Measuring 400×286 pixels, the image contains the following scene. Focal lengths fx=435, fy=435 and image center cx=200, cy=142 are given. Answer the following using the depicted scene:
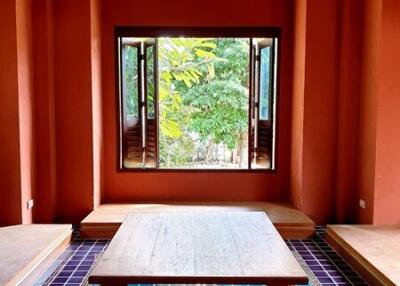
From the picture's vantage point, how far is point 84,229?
411 cm

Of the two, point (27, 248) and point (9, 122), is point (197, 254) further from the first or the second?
point (9, 122)

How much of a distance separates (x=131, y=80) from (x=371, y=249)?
3114 millimetres

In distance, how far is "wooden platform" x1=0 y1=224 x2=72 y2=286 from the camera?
9.40 ft

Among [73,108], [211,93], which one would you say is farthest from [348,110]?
[211,93]

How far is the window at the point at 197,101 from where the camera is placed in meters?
5.01

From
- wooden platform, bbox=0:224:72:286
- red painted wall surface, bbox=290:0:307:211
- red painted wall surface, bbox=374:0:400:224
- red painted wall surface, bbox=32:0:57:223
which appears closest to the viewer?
wooden platform, bbox=0:224:72:286

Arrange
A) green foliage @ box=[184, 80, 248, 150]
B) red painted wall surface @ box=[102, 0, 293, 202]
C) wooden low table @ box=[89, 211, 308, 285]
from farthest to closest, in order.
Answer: green foliage @ box=[184, 80, 248, 150]
red painted wall surface @ box=[102, 0, 293, 202]
wooden low table @ box=[89, 211, 308, 285]

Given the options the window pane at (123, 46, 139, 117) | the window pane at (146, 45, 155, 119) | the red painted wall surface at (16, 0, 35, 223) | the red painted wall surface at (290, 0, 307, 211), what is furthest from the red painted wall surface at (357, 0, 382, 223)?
the red painted wall surface at (16, 0, 35, 223)

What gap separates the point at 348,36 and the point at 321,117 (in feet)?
2.82

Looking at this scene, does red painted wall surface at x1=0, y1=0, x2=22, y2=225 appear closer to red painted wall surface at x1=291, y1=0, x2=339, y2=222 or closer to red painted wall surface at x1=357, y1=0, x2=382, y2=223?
red painted wall surface at x1=291, y1=0, x2=339, y2=222

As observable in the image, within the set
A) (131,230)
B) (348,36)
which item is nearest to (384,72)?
(348,36)

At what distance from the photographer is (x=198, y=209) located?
15.0 ft

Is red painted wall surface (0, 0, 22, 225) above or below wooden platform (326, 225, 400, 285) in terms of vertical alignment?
above

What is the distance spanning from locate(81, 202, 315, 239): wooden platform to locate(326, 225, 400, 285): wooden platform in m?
0.29
